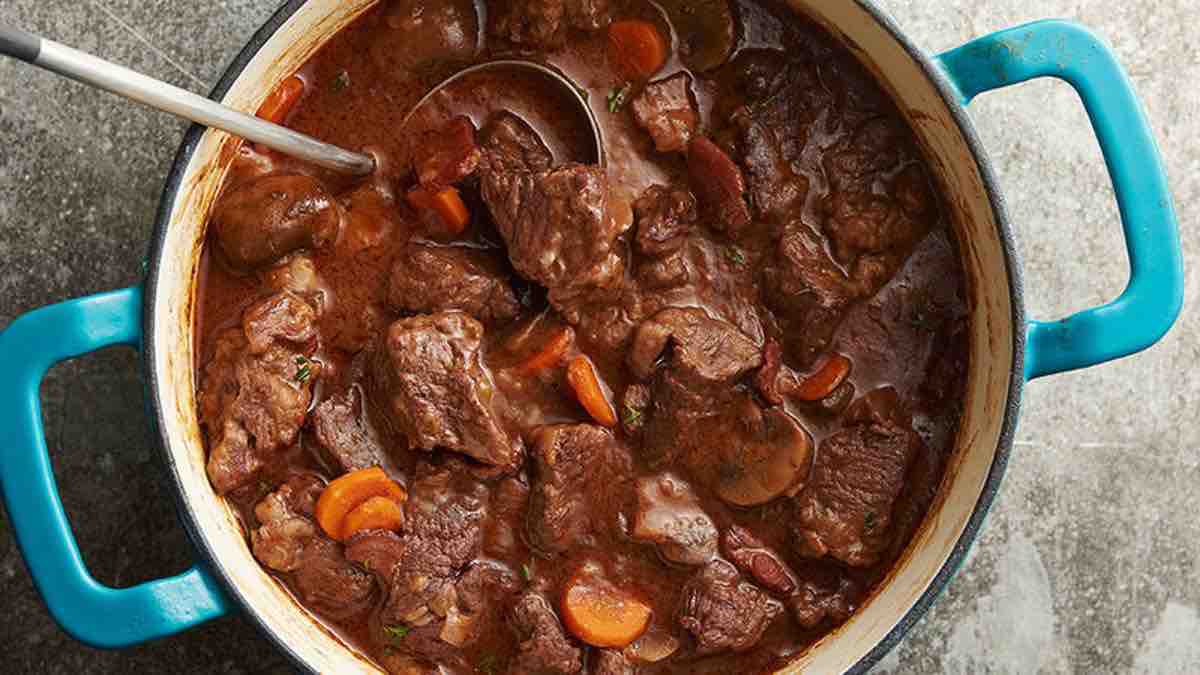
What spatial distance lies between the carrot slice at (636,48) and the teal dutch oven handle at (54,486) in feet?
3.77

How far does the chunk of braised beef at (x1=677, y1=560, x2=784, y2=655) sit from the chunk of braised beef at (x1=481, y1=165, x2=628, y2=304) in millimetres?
691

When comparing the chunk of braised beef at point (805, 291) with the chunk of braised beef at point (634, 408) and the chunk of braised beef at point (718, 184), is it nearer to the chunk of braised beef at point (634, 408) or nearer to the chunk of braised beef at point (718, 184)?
the chunk of braised beef at point (718, 184)

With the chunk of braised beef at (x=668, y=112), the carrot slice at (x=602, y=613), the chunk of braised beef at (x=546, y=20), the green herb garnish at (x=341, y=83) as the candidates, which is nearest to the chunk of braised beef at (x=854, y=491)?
the carrot slice at (x=602, y=613)

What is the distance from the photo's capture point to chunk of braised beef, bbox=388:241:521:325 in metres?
3.13

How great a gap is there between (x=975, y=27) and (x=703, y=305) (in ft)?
3.23

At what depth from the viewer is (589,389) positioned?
3.19 meters

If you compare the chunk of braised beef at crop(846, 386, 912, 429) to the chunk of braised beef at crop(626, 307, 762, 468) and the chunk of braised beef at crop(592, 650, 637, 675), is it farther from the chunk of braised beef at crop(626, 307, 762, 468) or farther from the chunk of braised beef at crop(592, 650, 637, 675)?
the chunk of braised beef at crop(592, 650, 637, 675)

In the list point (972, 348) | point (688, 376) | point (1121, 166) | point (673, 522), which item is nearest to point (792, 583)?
point (673, 522)

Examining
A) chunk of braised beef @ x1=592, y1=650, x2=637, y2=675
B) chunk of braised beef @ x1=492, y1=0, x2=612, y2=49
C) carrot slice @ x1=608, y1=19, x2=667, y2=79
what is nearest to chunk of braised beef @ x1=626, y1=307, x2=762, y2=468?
chunk of braised beef @ x1=592, y1=650, x2=637, y2=675

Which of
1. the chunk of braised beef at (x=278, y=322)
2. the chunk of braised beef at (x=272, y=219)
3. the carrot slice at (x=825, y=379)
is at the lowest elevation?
the carrot slice at (x=825, y=379)

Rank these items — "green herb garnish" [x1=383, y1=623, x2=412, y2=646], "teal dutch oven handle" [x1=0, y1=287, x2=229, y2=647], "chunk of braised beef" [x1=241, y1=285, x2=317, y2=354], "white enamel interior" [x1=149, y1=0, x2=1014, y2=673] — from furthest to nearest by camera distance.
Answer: "green herb garnish" [x1=383, y1=623, x2=412, y2=646] < "chunk of braised beef" [x1=241, y1=285, x2=317, y2=354] < "white enamel interior" [x1=149, y1=0, x2=1014, y2=673] < "teal dutch oven handle" [x1=0, y1=287, x2=229, y2=647]

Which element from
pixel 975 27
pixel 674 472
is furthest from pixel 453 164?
pixel 975 27

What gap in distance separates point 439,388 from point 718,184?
75cm

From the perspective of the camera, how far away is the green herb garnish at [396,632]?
10.5 feet
